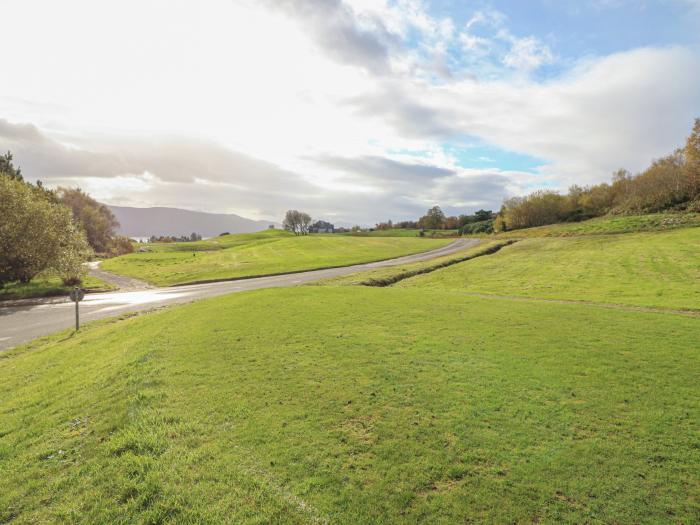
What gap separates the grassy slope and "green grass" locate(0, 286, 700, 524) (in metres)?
11.1

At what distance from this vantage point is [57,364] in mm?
12305

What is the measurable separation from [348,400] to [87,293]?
3632 cm

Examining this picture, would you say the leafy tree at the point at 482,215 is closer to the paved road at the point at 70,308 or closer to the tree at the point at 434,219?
the tree at the point at 434,219

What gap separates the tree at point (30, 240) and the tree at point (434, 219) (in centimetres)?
15029

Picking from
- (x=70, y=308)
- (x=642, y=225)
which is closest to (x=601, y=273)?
(x=642, y=225)

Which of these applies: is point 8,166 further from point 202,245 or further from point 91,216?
Answer: point 202,245

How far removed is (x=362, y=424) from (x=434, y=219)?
170 metres

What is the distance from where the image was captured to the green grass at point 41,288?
29739mm

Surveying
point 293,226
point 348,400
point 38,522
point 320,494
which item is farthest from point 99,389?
point 293,226

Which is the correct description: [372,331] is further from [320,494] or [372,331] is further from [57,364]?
[57,364]

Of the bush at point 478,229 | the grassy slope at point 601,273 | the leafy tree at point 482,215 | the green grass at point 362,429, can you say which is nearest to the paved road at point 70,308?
the green grass at point 362,429

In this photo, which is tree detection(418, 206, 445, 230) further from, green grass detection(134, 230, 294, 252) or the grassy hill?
the grassy hill

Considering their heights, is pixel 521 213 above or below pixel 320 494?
above

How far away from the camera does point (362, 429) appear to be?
6.56 m
